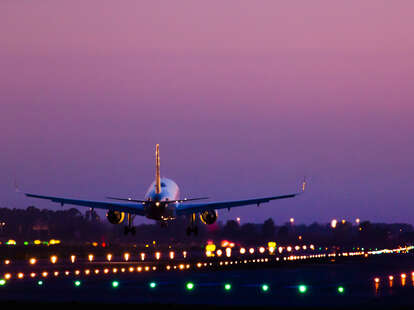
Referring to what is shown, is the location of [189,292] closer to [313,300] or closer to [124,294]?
[124,294]

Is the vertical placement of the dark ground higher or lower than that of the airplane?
lower

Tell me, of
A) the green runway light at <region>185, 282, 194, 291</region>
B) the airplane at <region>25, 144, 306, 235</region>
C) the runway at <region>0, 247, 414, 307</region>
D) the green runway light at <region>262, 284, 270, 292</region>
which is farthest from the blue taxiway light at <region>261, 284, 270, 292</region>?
the airplane at <region>25, 144, 306, 235</region>

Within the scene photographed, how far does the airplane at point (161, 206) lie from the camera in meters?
96.8

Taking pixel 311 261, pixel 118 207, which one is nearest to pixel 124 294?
pixel 311 261

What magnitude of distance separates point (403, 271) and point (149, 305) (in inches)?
1245

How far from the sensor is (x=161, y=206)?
9612 cm

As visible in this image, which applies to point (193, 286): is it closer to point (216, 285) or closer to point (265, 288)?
point (216, 285)

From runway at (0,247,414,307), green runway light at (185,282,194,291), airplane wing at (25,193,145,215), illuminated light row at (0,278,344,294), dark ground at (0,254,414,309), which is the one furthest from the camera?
airplane wing at (25,193,145,215)

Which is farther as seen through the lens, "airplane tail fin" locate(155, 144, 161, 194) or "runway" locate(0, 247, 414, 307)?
"airplane tail fin" locate(155, 144, 161, 194)

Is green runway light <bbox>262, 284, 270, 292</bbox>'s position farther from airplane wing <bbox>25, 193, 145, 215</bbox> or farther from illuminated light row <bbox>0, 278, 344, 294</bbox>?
airplane wing <bbox>25, 193, 145, 215</bbox>

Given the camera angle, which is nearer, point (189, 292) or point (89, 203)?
point (189, 292)

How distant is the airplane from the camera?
9681 cm

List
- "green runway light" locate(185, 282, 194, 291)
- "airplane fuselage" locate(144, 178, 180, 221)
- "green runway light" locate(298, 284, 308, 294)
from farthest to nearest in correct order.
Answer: "airplane fuselage" locate(144, 178, 180, 221) < "green runway light" locate(185, 282, 194, 291) < "green runway light" locate(298, 284, 308, 294)

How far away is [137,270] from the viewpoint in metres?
66.8
